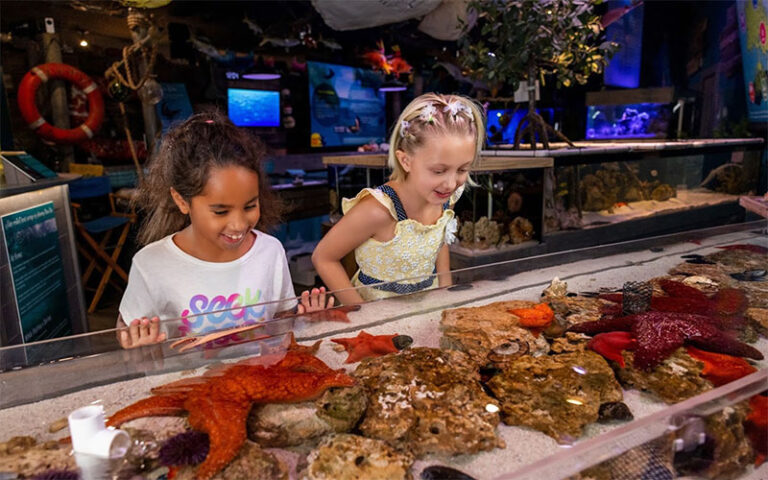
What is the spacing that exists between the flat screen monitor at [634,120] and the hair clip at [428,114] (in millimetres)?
7158

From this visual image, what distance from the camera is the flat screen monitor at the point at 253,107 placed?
884cm

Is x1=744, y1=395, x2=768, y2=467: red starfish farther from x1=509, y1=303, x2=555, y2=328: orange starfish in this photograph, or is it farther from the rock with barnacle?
the rock with barnacle

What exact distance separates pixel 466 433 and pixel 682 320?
89cm

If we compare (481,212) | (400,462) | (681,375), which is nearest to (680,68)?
(481,212)

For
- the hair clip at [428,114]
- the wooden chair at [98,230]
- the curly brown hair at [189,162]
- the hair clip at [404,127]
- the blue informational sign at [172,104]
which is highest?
the blue informational sign at [172,104]

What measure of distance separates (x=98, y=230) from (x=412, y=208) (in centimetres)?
471

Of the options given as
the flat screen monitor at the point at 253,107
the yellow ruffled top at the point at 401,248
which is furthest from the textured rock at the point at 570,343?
the flat screen monitor at the point at 253,107

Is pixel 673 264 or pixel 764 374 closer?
pixel 764 374

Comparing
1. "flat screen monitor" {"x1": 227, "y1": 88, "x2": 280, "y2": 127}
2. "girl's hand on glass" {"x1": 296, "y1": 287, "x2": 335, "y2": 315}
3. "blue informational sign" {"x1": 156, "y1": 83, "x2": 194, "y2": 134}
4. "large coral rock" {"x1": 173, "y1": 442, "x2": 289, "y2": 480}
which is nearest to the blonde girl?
"girl's hand on glass" {"x1": 296, "y1": 287, "x2": 335, "y2": 315}

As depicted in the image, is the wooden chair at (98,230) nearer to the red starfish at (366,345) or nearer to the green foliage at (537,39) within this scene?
the green foliage at (537,39)

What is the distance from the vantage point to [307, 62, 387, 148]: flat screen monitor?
1027 centimetres

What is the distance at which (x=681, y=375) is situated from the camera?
125 cm

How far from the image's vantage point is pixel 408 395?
1.12 meters

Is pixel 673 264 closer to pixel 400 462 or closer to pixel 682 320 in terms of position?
pixel 682 320
